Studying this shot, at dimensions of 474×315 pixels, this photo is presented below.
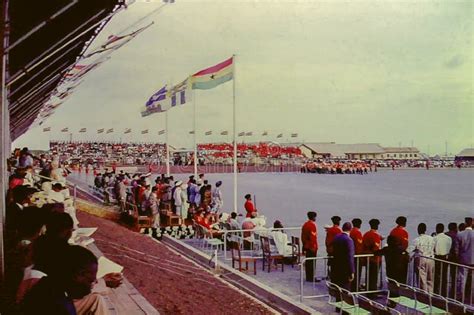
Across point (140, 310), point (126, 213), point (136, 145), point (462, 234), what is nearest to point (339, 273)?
point (462, 234)

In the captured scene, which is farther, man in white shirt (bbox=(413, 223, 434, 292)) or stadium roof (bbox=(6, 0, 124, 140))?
man in white shirt (bbox=(413, 223, 434, 292))

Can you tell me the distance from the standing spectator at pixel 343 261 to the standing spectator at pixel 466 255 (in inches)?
67.7

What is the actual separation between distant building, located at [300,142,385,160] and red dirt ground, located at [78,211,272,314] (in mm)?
144933

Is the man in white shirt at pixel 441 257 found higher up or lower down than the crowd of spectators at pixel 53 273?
lower down

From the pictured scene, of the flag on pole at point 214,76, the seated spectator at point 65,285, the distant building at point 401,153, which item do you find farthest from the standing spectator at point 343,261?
the distant building at point 401,153

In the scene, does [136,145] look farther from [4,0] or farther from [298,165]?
[4,0]

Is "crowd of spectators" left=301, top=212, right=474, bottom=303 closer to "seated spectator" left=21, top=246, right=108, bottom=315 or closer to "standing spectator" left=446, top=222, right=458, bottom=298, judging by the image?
"standing spectator" left=446, top=222, right=458, bottom=298

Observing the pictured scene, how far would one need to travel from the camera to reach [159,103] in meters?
26.5

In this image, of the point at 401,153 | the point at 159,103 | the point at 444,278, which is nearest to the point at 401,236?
the point at 444,278

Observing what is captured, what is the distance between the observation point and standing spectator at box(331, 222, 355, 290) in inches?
347

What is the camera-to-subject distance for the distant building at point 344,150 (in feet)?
531

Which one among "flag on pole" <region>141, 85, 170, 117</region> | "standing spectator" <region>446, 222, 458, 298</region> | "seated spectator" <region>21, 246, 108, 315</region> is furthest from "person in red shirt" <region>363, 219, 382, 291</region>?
"flag on pole" <region>141, 85, 170, 117</region>

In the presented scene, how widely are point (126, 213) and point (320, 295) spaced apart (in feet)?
32.9

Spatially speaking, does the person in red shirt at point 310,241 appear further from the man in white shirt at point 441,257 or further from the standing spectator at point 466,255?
the standing spectator at point 466,255
